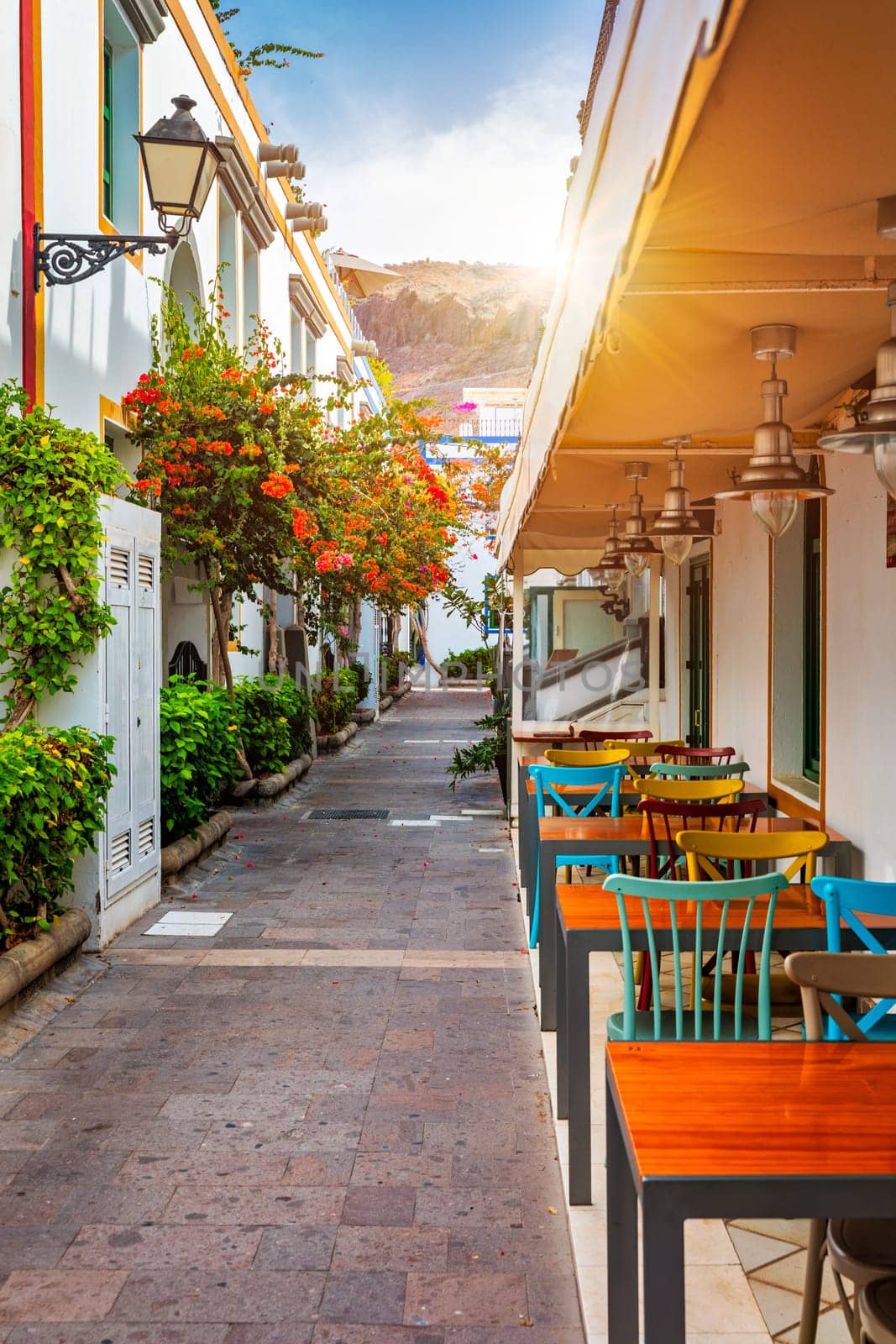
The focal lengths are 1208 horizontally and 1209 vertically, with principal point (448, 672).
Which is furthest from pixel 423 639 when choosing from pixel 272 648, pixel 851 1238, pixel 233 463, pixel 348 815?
pixel 851 1238

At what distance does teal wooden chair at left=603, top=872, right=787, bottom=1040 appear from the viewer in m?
3.51

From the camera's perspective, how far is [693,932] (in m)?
3.82

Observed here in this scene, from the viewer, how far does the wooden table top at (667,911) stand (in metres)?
3.87

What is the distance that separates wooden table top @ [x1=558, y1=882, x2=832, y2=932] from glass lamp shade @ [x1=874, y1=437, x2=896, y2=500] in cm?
164

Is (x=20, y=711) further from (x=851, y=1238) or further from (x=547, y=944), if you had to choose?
(x=851, y=1238)

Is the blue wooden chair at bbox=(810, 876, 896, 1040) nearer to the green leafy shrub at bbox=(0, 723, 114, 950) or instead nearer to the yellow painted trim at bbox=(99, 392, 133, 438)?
the green leafy shrub at bbox=(0, 723, 114, 950)

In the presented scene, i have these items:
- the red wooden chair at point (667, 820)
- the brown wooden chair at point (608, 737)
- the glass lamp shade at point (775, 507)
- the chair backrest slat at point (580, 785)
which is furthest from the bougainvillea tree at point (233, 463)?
the glass lamp shade at point (775, 507)

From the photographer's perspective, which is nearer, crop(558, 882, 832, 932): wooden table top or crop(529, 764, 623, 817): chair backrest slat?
crop(558, 882, 832, 932): wooden table top

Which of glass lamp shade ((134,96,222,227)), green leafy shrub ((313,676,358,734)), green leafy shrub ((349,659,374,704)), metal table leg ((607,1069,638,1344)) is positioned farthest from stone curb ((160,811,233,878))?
green leafy shrub ((349,659,374,704))

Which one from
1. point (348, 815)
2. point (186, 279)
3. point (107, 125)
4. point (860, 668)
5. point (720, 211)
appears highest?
point (107, 125)

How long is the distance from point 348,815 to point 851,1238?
949cm

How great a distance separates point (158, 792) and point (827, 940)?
16.7 feet

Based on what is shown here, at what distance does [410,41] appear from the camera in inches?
963

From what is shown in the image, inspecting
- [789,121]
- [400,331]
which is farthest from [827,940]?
[400,331]
